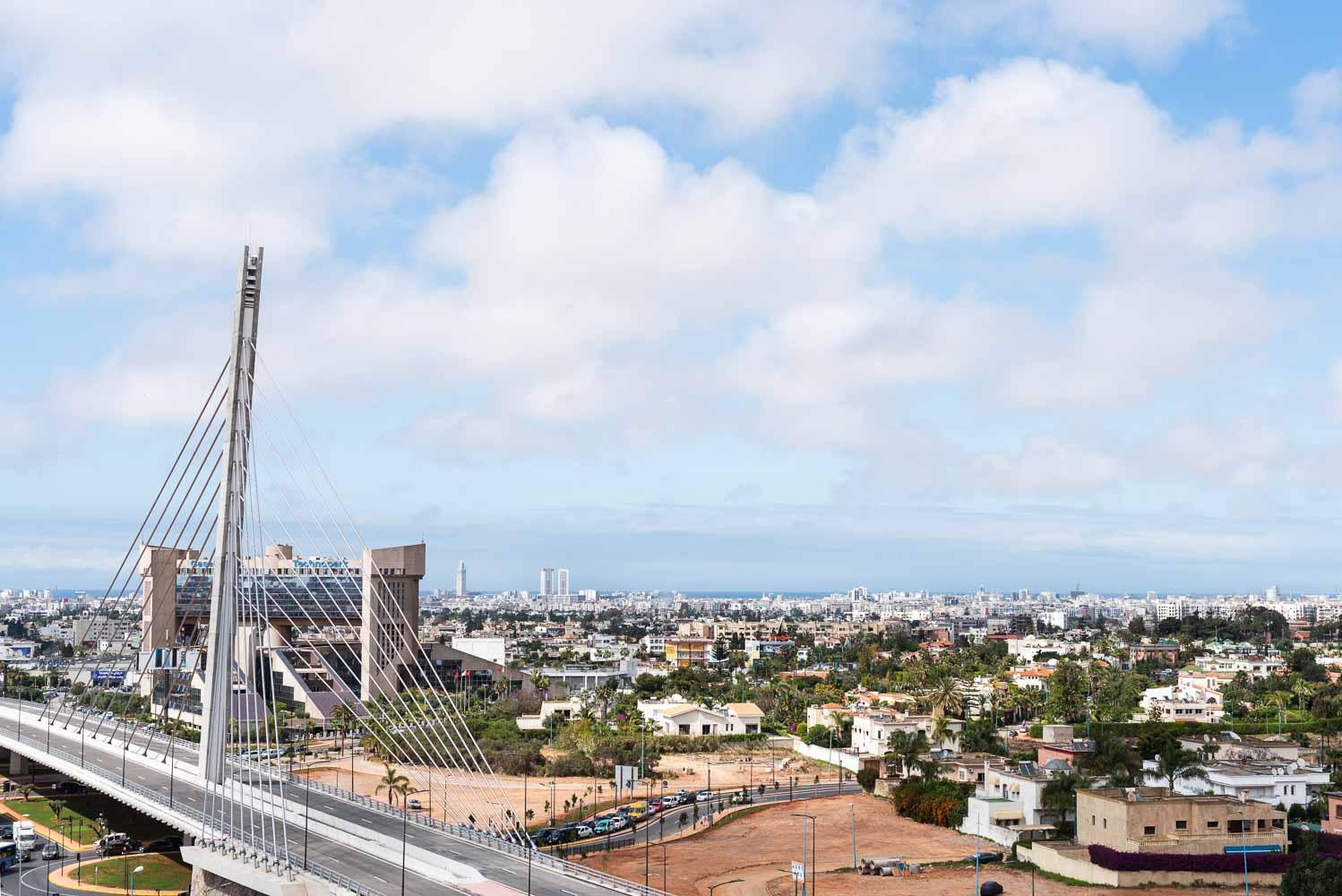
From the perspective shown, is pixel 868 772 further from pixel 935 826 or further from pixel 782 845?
pixel 782 845

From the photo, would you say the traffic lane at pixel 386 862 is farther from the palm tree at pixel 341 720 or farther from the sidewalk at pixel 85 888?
the palm tree at pixel 341 720

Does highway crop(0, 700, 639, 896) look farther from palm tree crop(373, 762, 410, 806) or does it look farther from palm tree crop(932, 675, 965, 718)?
palm tree crop(932, 675, 965, 718)

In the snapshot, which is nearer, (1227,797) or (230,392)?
(230,392)

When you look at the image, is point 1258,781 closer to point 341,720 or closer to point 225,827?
point 225,827

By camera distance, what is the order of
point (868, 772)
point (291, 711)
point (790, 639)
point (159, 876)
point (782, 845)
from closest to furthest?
point (159, 876) < point (782, 845) < point (868, 772) < point (291, 711) < point (790, 639)

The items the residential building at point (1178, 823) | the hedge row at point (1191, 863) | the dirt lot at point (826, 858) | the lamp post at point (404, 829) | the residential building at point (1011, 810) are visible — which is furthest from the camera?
the residential building at point (1011, 810)

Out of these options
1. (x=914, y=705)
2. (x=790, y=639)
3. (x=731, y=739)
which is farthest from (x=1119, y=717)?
(x=790, y=639)

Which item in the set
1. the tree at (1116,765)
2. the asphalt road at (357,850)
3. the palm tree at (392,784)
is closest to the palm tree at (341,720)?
the palm tree at (392,784)
